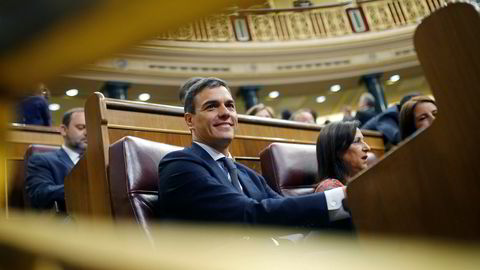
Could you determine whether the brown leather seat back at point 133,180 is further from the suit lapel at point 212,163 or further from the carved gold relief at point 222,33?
the carved gold relief at point 222,33

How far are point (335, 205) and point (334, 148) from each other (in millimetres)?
622

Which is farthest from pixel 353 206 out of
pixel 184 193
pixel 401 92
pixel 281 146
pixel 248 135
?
pixel 401 92

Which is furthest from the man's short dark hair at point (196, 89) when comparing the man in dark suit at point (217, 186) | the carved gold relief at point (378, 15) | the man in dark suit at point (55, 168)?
the carved gold relief at point (378, 15)

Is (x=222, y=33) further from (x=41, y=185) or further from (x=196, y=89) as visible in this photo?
(x=196, y=89)

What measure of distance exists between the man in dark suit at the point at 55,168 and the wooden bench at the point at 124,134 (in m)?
0.53

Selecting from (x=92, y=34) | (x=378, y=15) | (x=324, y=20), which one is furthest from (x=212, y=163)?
(x=378, y=15)

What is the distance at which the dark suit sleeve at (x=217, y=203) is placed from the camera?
3.85 feet

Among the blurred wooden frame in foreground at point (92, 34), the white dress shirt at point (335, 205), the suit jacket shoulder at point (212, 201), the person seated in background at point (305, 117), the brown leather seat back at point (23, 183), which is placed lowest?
the blurred wooden frame in foreground at point (92, 34)

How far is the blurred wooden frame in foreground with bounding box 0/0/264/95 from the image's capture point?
0.16 meters

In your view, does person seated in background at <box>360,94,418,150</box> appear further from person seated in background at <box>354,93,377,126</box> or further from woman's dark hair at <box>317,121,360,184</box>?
woman's dark hair at <box>317,121,360,184</box>

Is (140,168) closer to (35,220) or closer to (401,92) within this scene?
(35,220)

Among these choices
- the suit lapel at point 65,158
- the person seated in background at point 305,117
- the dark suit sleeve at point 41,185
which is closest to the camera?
the dark suit sleeve at point 41,185

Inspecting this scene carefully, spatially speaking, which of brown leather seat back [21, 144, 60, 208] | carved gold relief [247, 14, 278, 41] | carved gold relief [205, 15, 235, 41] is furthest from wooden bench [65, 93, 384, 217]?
carved gold relief [247, 14, 278, 41]

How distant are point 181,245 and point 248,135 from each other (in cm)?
213
